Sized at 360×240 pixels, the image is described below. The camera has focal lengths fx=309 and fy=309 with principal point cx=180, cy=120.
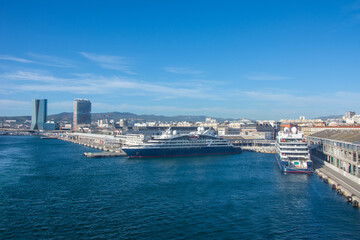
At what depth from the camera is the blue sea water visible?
486 inches

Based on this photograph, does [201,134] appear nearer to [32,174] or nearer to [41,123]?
[32,174]

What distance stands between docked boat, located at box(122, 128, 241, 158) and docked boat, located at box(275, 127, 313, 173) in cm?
1363

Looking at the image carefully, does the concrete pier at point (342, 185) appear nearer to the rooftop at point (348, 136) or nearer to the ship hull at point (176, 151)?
the rooftop at point (348, 136)

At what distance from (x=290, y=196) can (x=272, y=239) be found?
7109mm

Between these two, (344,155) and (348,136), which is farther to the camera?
(348,136)

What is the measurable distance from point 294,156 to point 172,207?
52.1 ft

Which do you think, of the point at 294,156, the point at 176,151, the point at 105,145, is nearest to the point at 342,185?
the point at 294,156

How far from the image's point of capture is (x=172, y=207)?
51.3 feet

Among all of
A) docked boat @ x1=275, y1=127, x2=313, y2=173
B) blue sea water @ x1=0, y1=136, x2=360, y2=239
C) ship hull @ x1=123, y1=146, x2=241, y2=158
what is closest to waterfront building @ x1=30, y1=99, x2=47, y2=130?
ship hull @ x1=123, y1=146, x2=241, y2=158

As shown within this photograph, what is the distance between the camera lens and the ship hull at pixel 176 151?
36.8 meters

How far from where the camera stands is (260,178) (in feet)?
78.0

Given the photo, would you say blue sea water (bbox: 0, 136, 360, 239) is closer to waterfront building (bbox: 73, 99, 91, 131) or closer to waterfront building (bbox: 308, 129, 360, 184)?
waterfront building (bbox: 308, 129, 360, 184)

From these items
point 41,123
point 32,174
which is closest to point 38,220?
point 32,174

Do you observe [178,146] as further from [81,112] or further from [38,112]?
[38,112]
